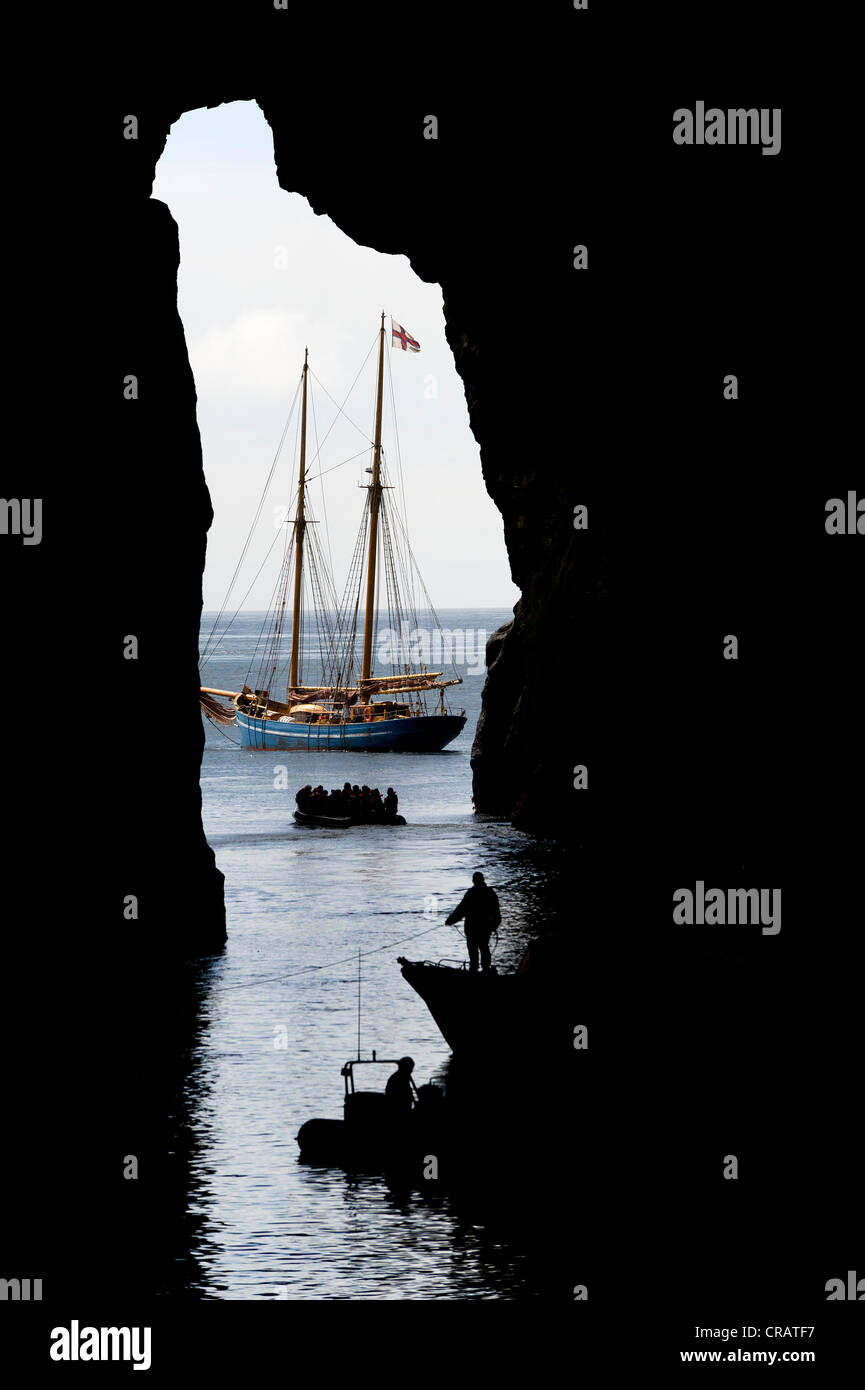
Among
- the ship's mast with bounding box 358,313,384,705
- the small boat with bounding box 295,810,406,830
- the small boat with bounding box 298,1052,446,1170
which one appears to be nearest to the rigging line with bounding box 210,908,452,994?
the small boat with bounding box 298,1052,446,1170

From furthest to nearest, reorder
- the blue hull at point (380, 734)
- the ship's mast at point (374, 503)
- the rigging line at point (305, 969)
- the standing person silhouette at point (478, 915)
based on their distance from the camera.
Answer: the blue hull at point (380, 734) < the ship's mast at point (374, 503) < the rigging line at point (305, 969) < the standing person silhouette at point (478, 915)

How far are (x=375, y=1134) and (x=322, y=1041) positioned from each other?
5.92 meters

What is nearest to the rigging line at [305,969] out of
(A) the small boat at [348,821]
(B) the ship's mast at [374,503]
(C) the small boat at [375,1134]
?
(C) the small boat at [375,1134]

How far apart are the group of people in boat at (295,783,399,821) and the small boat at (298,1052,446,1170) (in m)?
39.9

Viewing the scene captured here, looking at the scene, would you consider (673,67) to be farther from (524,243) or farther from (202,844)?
(202,844)

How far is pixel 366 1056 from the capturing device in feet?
74.0

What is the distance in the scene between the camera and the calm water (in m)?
14.8

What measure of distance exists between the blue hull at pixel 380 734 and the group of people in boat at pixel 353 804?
3908 centimetres

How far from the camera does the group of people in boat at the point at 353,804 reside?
58750 millimetres

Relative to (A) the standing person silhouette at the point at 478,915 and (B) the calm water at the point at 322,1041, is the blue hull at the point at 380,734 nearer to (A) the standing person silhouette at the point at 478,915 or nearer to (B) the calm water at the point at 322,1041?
(B) the calm water at the point at 322,1041

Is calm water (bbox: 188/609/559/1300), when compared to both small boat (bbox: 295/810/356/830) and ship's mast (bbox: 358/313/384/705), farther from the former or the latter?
ship's mast (bbox: 358/313/384/705)

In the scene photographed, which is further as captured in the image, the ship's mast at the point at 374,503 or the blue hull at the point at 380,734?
the blue hull at the point at 380,734

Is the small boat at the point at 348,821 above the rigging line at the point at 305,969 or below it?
below
